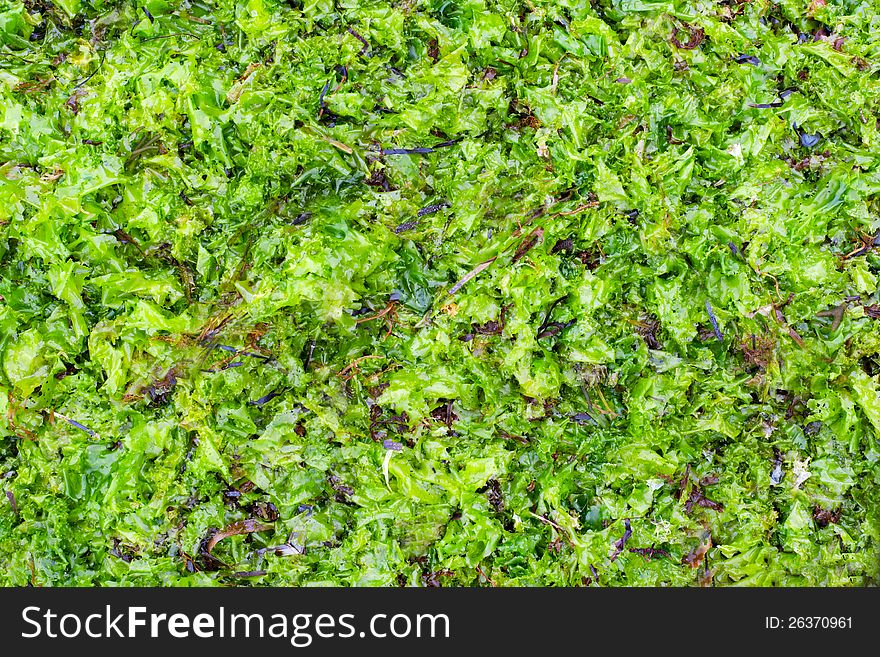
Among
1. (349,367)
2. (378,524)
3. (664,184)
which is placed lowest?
(378,524)

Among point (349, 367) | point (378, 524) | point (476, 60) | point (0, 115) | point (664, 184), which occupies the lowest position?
point (378, 524)

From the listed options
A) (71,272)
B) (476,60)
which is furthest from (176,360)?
(476,60)

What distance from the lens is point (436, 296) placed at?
2.31m

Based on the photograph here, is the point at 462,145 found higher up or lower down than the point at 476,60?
lower down

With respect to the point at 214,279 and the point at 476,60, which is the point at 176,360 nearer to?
the point at 214,279

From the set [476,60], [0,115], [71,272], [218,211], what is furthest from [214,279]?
[476,60]

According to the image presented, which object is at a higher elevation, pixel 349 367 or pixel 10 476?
pixel 349 367

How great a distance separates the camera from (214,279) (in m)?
2.29

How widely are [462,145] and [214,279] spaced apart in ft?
3.27

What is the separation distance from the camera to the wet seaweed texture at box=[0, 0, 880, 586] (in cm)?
225

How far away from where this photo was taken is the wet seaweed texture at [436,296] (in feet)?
7.39

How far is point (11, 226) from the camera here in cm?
226

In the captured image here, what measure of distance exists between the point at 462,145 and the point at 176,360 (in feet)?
4.12

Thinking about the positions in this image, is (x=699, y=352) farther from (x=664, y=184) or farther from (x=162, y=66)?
(x=162, y=66)
